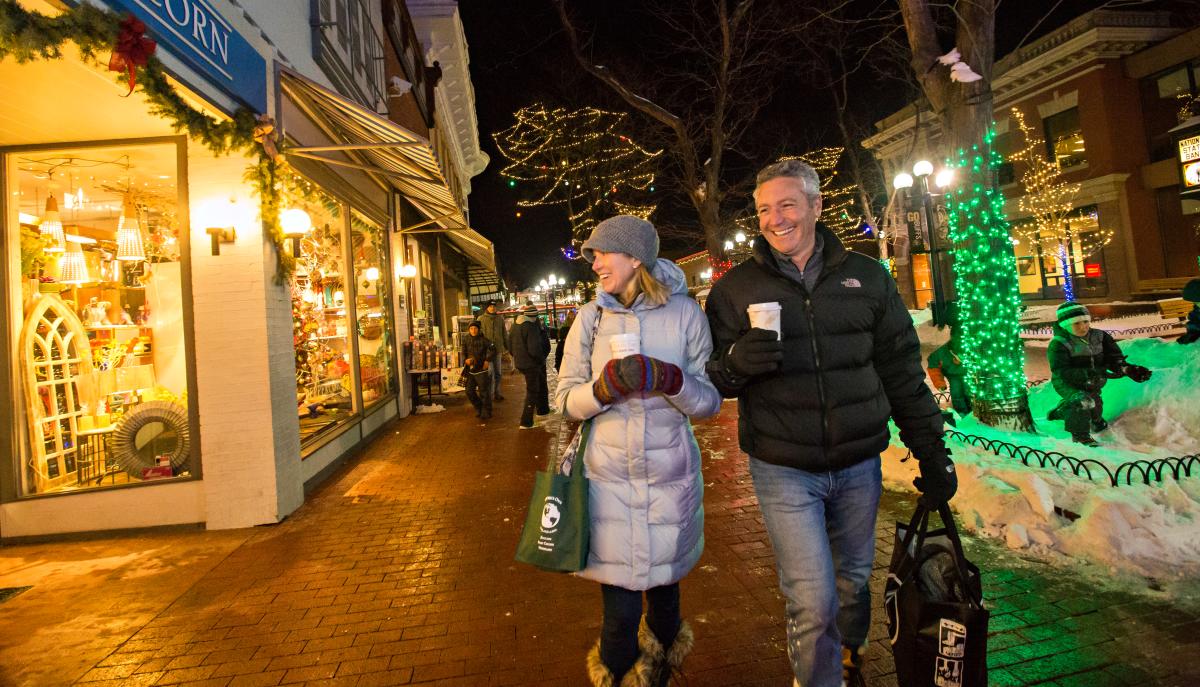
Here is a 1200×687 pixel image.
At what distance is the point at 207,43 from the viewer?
489 cm

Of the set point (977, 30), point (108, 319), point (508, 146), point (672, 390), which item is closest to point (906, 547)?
point (672, 390)

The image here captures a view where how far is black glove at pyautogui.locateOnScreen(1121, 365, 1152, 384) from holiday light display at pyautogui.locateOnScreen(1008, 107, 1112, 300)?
62.3ft

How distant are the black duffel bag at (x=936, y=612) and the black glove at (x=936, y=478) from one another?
0.18 ft

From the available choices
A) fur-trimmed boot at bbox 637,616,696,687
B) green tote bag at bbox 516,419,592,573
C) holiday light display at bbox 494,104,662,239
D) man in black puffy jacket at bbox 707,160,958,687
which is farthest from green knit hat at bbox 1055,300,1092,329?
holiday light display at bbox 494,104,662,239

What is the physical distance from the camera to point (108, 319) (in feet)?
21.1

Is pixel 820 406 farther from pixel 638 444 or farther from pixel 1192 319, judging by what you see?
pixel 1192 319

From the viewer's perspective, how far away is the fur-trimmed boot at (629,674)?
265 centimetres

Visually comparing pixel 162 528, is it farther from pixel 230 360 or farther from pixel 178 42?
pixel 178 42

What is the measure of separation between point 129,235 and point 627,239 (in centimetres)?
589

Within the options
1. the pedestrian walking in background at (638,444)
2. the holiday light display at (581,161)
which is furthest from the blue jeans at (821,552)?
the holiday light display at (581,161)

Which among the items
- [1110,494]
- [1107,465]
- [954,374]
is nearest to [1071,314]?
[954,374]

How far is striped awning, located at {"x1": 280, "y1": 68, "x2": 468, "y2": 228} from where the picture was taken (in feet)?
21.7

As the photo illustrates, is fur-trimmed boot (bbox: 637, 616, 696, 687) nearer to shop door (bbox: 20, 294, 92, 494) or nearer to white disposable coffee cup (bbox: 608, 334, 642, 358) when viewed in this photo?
white disposable coffee cup (bbox: 608, 334, 642, 358)

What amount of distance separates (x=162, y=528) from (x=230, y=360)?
5.33 ft
